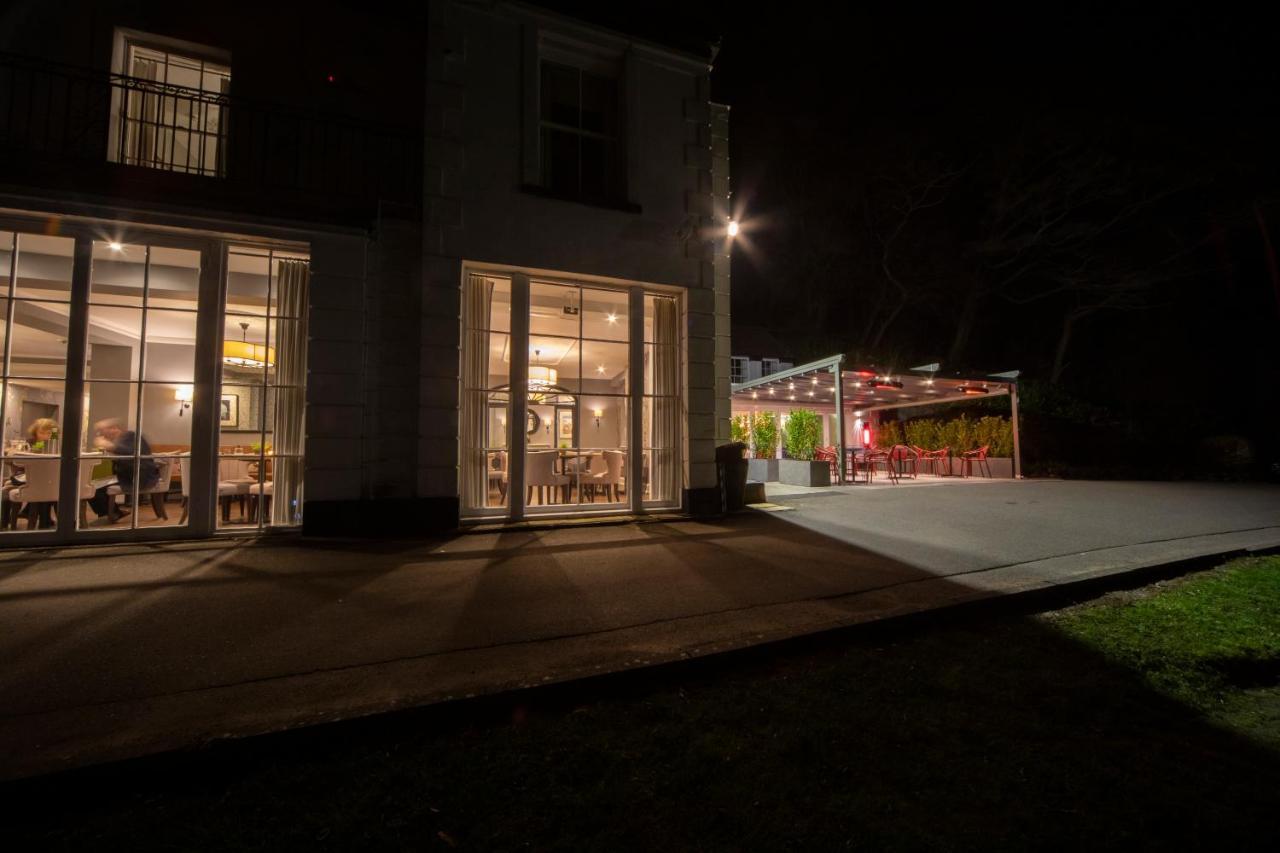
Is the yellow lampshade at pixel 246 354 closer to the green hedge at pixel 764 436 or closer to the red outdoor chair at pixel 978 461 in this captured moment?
the green hedge at pixel 764 436

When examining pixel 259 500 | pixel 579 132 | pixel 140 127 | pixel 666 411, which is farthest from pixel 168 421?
pixel 579 132

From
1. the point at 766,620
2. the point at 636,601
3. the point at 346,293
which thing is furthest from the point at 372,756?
the point at 346,293

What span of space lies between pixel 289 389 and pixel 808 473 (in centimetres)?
1096

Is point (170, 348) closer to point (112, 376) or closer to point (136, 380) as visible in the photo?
point (136, 380)

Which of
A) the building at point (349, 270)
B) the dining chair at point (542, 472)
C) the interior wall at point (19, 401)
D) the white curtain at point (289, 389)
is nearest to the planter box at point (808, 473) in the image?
the building at point (349, 270)

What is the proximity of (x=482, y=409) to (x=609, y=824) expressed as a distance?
572 centimetres

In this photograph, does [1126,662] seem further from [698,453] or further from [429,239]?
[429,239]

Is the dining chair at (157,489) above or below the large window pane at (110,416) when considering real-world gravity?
below

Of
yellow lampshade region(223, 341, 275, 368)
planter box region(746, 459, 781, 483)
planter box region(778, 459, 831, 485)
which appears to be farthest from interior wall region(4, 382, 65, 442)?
planter box region(746, 459, 781, 483)

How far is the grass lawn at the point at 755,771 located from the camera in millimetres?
1631

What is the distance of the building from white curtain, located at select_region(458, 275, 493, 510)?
1.4 inches

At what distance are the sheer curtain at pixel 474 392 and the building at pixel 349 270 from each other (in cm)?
3

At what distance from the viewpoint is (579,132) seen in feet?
24.1

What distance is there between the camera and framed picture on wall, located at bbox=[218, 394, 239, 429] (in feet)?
21.3
